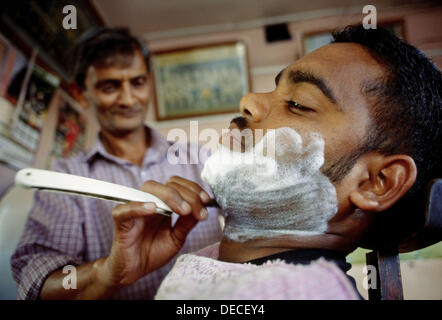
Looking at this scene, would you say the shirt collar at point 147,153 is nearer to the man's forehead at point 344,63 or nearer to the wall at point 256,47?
the wall at point 256,47

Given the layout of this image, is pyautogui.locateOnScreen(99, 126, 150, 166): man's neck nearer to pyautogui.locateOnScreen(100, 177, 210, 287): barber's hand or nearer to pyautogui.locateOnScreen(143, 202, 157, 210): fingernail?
pyautogui.locateOnScreen(100, 177, 210, 287): barber's hand

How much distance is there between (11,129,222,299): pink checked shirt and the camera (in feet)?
4.08

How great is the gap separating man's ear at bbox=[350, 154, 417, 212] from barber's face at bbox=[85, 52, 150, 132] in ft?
3.67

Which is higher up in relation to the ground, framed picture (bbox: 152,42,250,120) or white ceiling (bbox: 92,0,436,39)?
white ceiling (bbox: 92,0,436,39)

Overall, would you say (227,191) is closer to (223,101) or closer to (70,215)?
(70,215)

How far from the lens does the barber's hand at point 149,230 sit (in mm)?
969

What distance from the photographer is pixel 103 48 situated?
5.64 ft

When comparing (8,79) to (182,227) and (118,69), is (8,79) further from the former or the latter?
(182,227)

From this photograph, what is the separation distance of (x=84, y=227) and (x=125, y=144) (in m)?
0.45

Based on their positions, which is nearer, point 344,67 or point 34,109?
point 344,67

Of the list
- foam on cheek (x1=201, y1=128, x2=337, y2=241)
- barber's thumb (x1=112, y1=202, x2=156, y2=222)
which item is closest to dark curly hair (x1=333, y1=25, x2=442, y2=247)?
foam on cheek (x1=201, y1=128, x2=337, y2=241)

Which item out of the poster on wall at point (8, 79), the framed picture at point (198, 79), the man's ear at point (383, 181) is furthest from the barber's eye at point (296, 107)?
the framed picture at point (198, 79)

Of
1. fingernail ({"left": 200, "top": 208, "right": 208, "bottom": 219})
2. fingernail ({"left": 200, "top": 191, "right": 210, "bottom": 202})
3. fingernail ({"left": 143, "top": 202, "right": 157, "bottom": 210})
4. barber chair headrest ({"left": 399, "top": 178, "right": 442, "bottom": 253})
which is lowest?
barber chair headrest ({"left": 399, "top": 178, "right": 442, "bottom": 253})

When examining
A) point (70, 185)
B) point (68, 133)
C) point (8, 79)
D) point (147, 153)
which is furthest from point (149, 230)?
point (68, 133)
